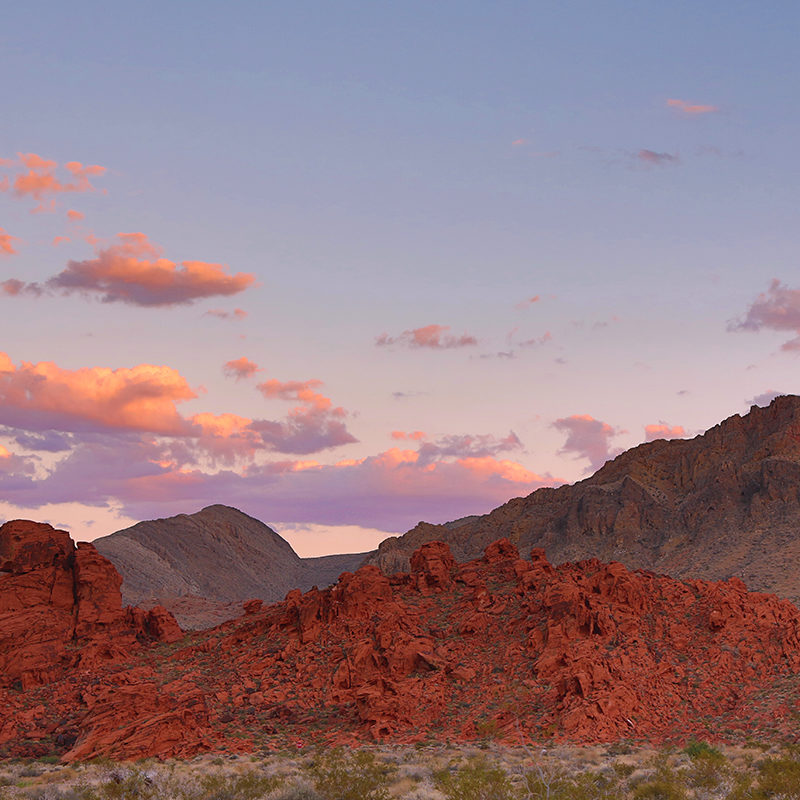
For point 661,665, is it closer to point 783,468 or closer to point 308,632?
point 308,632

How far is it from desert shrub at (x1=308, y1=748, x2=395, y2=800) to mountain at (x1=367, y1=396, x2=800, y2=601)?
7478 cm

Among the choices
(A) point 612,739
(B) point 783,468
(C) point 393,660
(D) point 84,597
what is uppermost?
(B) point 783,468

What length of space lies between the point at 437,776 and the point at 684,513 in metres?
108

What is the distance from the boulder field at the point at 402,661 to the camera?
45.4 meters

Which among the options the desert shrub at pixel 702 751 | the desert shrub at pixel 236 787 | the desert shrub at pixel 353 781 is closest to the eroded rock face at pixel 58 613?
the desert shrub at pixel 236 787

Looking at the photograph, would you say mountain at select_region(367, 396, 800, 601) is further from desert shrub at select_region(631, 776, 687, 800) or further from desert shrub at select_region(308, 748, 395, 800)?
desert shrub at select_region(308, 748, 395, 800)

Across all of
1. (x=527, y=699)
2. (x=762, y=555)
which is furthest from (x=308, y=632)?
(x=762, y=555)

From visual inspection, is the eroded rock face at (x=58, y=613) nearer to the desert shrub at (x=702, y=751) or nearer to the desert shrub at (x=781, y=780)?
the desert shrub at (x=702, y=751)

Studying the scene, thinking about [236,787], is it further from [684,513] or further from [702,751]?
[684,513]

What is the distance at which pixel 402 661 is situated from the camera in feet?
171

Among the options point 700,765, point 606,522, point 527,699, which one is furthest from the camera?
point 606,522

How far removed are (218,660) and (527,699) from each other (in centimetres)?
2017

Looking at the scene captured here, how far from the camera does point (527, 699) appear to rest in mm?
47750

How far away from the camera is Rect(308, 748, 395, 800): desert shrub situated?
→ 98.0ft
